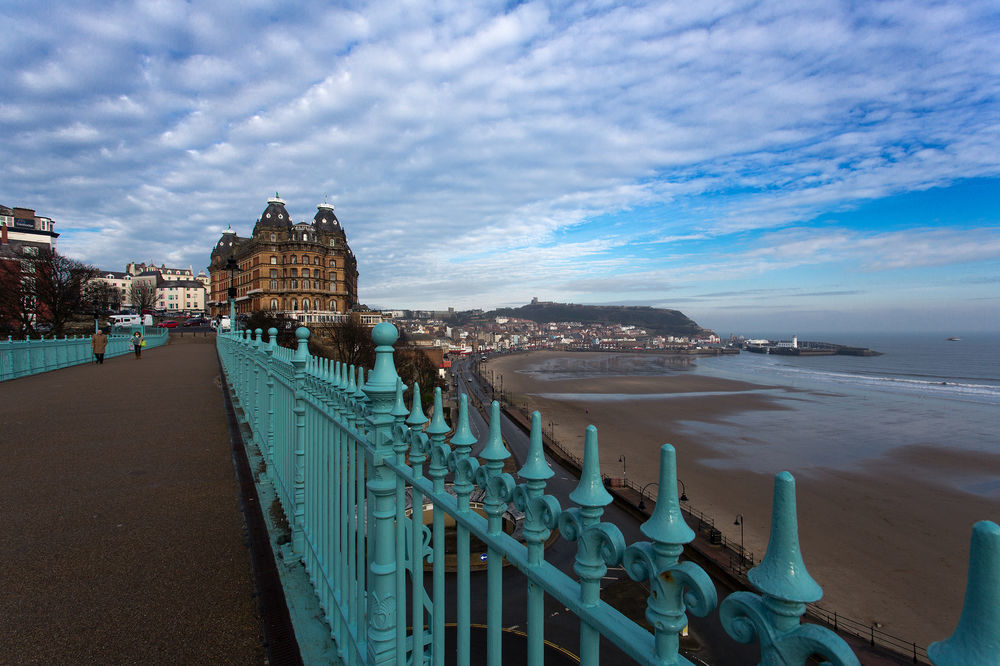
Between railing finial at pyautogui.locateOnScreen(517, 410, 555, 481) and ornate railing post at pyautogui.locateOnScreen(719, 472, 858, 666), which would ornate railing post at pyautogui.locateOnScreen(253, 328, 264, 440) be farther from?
ornate railing post at pyautogui.locateOnScreen(719, 472, 858, 666)

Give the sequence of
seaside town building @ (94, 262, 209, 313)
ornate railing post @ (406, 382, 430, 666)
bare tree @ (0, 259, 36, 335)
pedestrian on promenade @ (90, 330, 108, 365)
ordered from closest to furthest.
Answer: ornate railing post @ (406, 382, 430, 666) < pedestrian on promenade @ (90, 330, 108, 365) < bare tree @ (0, 259, 36, 335) < seaside town building @ (94, 262, 209, 313)

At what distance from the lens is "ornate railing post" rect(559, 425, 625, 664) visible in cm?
110

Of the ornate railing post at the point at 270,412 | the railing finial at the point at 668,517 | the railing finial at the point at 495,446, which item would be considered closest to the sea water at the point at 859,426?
the ornate railing post at the point at 270,412

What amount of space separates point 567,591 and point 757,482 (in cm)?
2005

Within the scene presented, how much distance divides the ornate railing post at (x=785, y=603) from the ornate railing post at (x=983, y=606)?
0.15 meters

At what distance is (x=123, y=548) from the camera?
138 inches

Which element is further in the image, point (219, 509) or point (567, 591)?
point (219, 509)

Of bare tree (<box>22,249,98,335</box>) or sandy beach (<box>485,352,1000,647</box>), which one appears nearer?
sandy beach (<box>485,352,1000,647</box>)

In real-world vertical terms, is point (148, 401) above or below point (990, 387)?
above

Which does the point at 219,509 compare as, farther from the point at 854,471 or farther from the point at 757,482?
the point at 854,471

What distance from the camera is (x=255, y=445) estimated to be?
6160 mm

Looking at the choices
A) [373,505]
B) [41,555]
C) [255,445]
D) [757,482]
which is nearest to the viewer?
[373,505]

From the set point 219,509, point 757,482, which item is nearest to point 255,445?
point 219,509

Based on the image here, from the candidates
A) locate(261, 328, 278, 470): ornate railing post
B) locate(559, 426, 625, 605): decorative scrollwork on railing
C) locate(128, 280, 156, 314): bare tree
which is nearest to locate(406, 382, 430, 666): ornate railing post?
locate(559, 426, 625, 605): decorative scrollwork on railing
